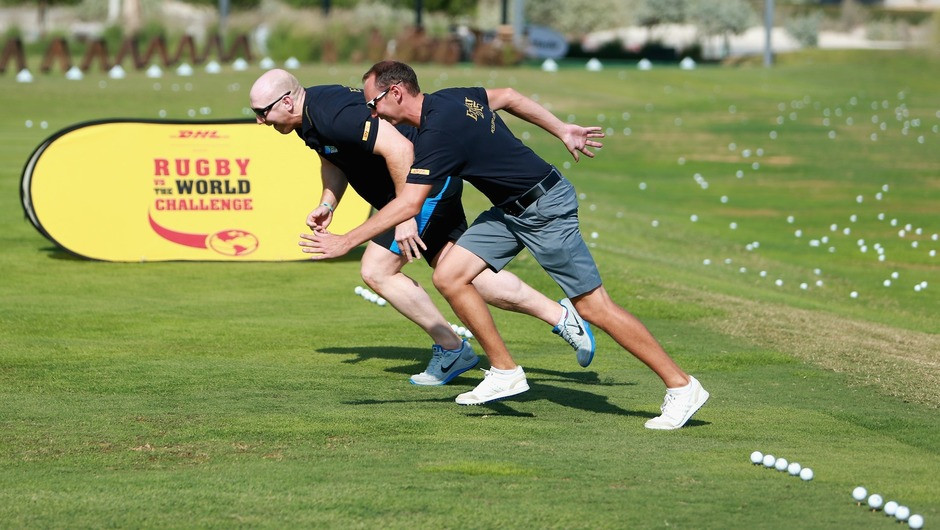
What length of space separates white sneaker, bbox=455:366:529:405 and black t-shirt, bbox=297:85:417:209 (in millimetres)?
1469

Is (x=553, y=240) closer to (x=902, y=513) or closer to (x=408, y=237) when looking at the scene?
Result: (x=408, y=237)

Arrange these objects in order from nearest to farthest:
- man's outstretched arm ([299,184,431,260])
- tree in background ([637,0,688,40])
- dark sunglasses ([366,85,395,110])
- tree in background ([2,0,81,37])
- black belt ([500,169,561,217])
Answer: man's outstretched arm ([299,184,431,260]) → dark sunglasses ([366,85,395,110]) → black belt ([500,169,561,217]) → tree in background ([2,0,81,37]) → tree in background ([637,0,688,40])

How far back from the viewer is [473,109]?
7.27 meters

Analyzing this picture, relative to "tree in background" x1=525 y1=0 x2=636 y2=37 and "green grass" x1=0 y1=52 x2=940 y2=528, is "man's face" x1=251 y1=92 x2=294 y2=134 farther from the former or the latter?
"tree in background" x1=525 y1=0 x2=636 y2=37

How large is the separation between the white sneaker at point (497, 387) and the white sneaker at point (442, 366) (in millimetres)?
739

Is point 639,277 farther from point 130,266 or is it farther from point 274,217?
point 130,266

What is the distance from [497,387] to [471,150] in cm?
145

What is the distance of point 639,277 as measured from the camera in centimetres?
1340

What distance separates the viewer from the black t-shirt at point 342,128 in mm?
7758

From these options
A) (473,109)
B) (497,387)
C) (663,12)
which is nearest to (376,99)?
(473,109)

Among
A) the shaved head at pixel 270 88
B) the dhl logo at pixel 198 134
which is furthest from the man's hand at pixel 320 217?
the dhl logo at pixel 198 134

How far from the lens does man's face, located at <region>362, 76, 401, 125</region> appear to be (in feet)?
23.5

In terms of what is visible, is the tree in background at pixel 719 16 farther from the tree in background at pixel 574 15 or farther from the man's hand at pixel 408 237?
the man's hand at pixel 408 237

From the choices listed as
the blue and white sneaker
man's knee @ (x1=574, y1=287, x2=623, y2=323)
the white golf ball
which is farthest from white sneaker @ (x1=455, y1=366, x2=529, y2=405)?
the white golf ball
